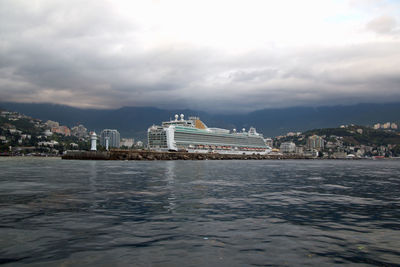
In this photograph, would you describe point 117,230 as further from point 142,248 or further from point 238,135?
point 238,135

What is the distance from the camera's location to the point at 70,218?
14867 millimetres

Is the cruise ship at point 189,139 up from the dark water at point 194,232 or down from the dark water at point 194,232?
up

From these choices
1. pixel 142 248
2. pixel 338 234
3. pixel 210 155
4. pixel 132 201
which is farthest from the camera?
pixel 210 155

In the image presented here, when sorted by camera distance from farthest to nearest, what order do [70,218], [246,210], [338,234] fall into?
[246,210]
[70,218]
[338,234]

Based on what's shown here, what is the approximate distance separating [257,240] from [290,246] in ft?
3.98

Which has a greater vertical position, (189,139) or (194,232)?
(189,139)

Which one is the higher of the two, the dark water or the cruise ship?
the cruise ship

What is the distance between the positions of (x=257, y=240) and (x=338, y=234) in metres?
3.51

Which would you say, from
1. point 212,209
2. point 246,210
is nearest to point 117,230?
point 212,209

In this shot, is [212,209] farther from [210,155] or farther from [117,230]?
[210,155]

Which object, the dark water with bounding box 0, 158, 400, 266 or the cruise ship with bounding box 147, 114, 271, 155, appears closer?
the dark water with bounding box 0, 158, 400, 266

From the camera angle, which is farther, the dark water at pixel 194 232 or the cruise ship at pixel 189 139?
the cruise ship at pixel 189 139

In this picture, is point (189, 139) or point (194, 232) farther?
point (189, 139)

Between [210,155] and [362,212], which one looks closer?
[362,212]
